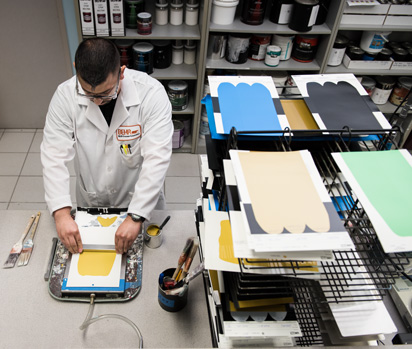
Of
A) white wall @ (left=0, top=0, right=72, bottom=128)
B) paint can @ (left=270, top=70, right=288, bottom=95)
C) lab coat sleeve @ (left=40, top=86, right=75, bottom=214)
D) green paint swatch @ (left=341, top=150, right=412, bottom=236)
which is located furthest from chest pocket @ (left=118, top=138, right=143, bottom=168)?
white wall @ (left=0, top=0, right=72, bottom=128)

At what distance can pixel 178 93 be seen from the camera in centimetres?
271

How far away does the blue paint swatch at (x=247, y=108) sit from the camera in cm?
95

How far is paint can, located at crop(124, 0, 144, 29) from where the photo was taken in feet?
7.67


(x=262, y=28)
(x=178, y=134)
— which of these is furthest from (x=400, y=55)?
(x=178, y=134)

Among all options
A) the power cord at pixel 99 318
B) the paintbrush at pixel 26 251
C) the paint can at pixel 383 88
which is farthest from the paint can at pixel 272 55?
the power cord at pixel 99 318

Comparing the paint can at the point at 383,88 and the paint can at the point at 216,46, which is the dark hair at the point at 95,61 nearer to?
the paint can at the point at 216,46

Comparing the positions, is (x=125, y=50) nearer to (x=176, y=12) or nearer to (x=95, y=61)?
(x=176, y=12)

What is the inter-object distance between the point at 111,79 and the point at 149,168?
14.4 inches

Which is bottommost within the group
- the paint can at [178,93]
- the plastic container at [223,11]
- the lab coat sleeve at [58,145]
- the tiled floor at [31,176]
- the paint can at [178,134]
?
the tiled floor at [31,176]

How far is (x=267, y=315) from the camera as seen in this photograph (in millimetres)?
917

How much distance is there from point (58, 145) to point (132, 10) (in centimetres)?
138

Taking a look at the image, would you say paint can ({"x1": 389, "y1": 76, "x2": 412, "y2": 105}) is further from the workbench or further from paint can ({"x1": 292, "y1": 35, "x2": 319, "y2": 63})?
the workbench

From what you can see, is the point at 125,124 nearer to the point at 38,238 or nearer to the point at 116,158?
the point at 116,158

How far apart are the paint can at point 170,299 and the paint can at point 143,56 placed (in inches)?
71.0
